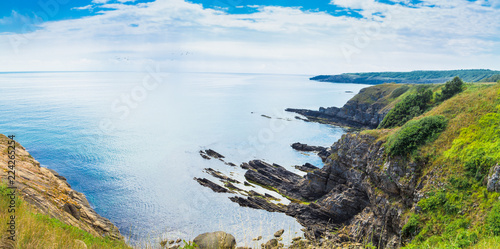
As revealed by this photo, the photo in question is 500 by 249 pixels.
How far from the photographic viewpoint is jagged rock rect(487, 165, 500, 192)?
1573 cm

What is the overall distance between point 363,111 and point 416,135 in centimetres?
7319

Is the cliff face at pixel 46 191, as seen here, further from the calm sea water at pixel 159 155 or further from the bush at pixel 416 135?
the bush at pixel 416 135

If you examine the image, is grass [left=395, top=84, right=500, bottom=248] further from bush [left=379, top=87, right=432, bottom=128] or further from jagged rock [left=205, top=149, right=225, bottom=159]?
jagged rock [left=205, top=149, right=225, bottom=159]

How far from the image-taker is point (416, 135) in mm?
24453

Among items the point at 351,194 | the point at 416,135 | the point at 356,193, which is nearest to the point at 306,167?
the point at 351,194

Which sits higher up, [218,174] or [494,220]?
[494,220]

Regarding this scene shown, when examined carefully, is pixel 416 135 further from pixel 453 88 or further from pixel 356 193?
pixel 453 88

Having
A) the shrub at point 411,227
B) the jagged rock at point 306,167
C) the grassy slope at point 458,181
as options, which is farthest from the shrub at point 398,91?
the shrub at point 411,227

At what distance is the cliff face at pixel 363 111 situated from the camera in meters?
88.9

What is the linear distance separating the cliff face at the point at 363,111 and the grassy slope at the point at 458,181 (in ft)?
213

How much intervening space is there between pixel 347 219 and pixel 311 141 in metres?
40.9

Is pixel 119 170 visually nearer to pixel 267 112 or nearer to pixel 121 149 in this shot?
pixel 121 149

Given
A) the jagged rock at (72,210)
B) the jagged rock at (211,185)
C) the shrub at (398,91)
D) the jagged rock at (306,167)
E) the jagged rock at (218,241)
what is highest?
the shrub at (398,91)

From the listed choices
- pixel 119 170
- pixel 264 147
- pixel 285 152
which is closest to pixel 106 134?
pixel 119 170
